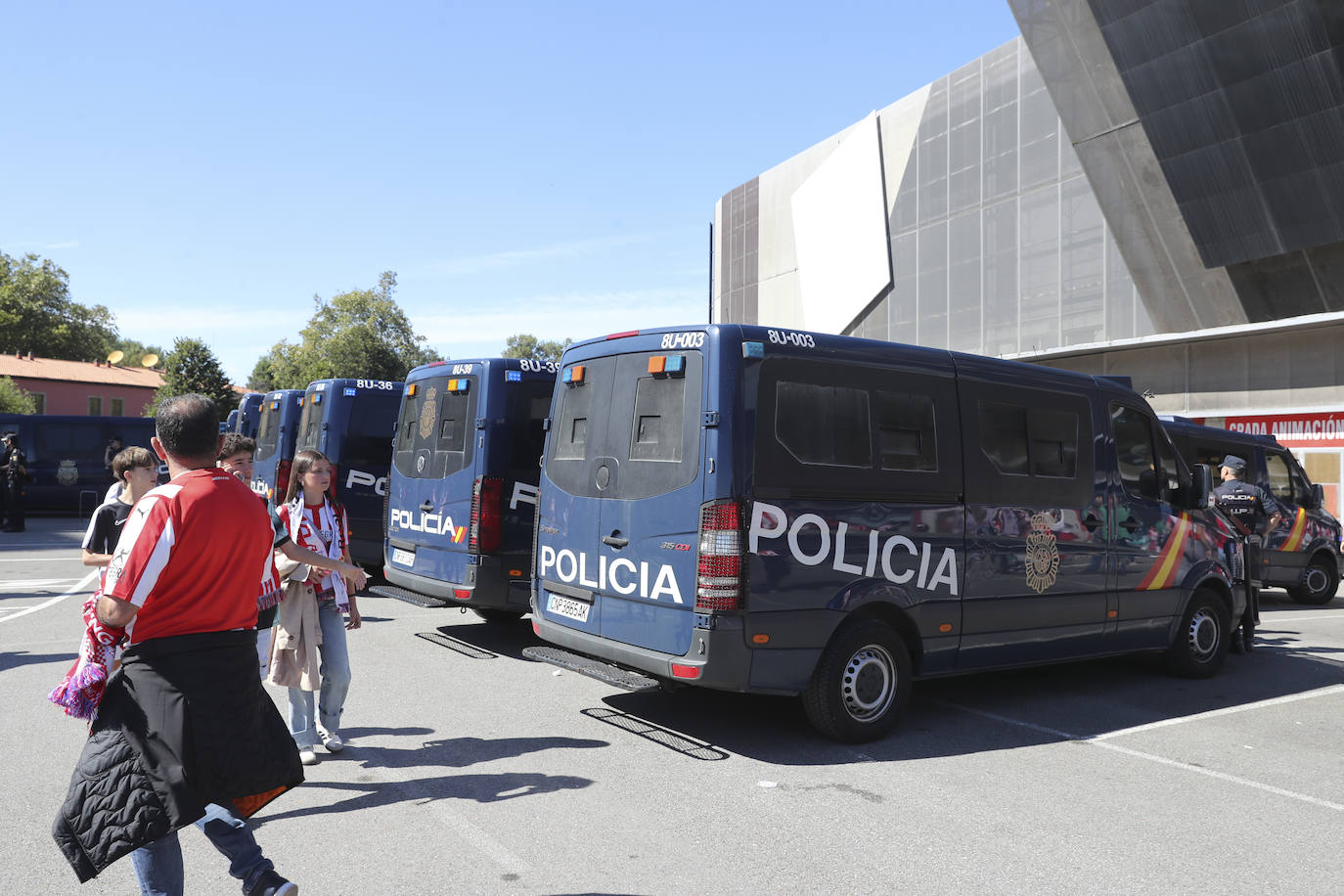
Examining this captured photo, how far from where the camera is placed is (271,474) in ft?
50.6

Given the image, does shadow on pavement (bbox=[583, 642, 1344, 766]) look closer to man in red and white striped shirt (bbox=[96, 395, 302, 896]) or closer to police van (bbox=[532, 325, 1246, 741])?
police van (bbox=[532, 325, 1246, 741])

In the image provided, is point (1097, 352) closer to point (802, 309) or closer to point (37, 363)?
point (802, 309)

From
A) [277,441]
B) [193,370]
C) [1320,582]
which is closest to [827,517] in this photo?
[1320,582]

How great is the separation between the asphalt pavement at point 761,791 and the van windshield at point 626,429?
1527 mm

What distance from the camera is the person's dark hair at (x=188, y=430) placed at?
3.25 metres

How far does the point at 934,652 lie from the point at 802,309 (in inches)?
1351

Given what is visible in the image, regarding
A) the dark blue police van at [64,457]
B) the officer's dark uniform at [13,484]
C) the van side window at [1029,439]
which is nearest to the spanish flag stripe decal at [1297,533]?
the van side window at [1029,439]

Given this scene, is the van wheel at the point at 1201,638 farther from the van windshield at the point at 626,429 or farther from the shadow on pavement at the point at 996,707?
the van windshield at the point at 626,429

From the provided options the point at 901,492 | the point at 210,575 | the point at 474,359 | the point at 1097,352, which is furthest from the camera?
the point at 1097,352

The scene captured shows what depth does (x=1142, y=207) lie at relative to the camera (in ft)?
84.7

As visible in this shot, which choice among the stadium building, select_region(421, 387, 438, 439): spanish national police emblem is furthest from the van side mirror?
the stadium building

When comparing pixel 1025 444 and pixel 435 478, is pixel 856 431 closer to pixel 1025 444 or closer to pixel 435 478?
pixel 1025 444

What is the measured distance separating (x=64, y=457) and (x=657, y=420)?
916 inches

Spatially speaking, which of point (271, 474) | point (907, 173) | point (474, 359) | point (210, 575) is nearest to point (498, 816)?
point (210, 575)
